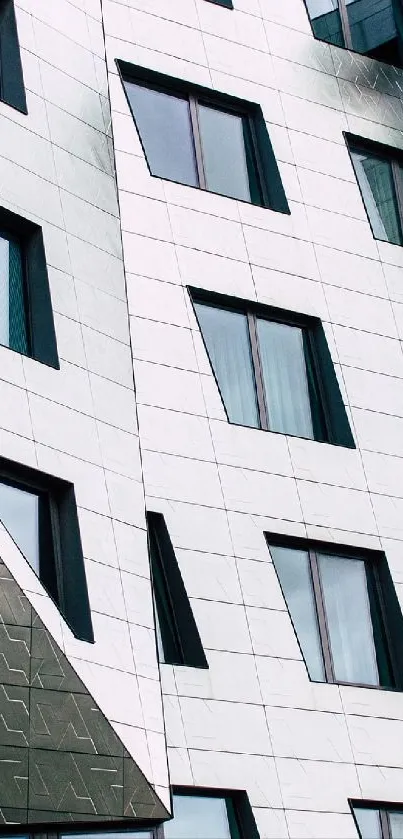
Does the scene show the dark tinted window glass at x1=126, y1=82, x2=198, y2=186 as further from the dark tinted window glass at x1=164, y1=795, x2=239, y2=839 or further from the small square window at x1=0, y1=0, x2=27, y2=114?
the dark tinted window glass at x1=164, y1=795, x2=239, y2=839

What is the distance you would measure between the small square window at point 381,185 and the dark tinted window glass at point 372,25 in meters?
2.28

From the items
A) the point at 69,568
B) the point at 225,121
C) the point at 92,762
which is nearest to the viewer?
the point at 92,762

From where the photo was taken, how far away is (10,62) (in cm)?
1942

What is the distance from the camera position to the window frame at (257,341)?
2062 centimetres

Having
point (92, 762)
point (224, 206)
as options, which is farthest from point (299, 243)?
point (92, 762)

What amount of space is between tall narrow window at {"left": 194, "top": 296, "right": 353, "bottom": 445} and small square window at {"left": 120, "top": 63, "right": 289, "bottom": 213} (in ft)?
6.76

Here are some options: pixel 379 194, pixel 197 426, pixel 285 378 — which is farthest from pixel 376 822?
pixel 379 194

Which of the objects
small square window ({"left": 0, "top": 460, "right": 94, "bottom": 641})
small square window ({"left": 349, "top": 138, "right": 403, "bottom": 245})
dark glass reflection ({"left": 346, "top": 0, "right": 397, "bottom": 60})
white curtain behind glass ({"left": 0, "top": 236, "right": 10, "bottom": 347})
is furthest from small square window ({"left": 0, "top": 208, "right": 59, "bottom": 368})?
dark glass reflection ({"left": 346, "top": 0, "right": 397, "bottom": 60})

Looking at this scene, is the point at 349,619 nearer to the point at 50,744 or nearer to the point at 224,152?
the point at 50,744

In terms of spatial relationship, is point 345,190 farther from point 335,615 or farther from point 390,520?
point 335,615

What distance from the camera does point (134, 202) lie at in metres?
20.5

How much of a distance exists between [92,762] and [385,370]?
8775 millimetres

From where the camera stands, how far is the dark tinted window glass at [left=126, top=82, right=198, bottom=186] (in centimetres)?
2161

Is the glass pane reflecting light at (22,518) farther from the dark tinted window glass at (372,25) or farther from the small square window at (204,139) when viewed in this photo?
the dark tinted window glass at (372,25)
